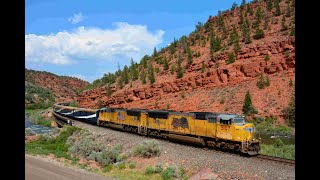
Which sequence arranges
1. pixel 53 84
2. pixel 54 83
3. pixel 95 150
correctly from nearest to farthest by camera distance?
1. pixel 95 150
2. pixel 53 84
3. pixel 54 83

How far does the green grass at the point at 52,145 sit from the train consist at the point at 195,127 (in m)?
5.22

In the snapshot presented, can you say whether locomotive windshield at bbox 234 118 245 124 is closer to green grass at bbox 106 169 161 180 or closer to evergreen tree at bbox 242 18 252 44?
green grass at bbox 106 169 161 180

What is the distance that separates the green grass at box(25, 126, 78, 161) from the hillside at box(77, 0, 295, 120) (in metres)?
26.7

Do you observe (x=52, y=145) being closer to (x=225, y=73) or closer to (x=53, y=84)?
(x=225, y=73)

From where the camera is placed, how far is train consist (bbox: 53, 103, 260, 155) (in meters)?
22.2

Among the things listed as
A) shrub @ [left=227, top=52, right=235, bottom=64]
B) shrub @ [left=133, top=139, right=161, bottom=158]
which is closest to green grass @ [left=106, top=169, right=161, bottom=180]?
shrub @ [left=133, top=139, right=161, bottom=158]

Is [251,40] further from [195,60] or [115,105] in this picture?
[115,105]

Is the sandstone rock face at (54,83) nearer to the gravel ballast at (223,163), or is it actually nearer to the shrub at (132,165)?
the gravel ballast at (223,163)

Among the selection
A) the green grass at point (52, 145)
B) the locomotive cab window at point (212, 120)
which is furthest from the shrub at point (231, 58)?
the locomotive cab window at point (212, 120)

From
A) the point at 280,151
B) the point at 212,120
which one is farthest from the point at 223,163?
the point at 280,151

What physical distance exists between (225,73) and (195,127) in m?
40.6

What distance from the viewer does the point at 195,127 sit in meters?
25.9
